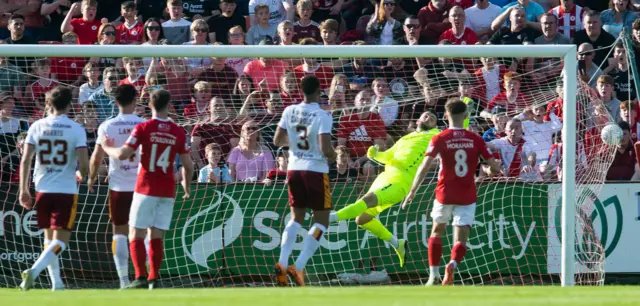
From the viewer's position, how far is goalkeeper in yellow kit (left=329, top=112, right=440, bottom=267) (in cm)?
1374

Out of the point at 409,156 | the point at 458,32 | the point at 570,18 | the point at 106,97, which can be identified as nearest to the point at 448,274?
the point at 409,156

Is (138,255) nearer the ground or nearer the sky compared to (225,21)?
nearer the ground

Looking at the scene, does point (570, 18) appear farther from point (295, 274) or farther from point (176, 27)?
point (295, 274)

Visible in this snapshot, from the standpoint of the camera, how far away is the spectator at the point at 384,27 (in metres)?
17.4

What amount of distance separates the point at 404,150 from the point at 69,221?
4.21 meters

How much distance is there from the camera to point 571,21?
17781 millimetres

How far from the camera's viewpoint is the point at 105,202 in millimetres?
14547

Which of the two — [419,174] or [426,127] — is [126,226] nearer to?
[419,174]

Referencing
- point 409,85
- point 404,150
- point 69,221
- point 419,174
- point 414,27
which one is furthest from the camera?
point 414,27

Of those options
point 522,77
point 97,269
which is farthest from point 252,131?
point 522,77

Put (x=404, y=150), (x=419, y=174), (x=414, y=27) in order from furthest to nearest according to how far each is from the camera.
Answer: (x=414, y=27) < (x=404, y=150) < (x=419, y=174)

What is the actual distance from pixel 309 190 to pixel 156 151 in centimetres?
148

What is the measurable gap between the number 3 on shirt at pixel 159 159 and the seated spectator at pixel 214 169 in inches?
124

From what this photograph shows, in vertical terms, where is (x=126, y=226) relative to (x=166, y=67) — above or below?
below
